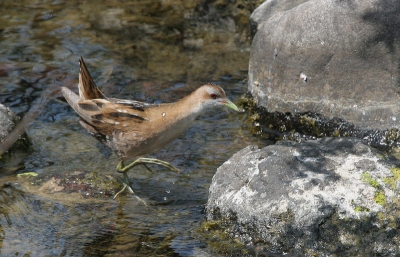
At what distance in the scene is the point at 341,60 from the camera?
6355 mm

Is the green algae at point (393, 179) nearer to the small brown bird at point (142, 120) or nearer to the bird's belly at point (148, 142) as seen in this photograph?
the small brown bird at point (142, 120)

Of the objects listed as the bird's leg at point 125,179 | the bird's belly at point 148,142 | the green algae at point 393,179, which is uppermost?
the green algae at point 393,179

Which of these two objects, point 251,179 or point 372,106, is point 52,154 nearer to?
point 251,179

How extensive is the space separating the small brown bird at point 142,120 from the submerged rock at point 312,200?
37.2 inches

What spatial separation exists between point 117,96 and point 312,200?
3852 millimetres

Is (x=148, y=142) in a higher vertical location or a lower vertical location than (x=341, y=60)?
lower

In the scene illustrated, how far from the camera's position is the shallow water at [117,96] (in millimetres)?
4908

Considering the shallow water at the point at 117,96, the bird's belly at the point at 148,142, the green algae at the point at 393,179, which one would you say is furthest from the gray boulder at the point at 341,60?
the green algae at the point at 393,179

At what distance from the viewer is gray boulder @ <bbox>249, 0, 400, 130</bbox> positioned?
6254mm

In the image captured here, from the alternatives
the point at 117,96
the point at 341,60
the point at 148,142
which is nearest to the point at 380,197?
the point at 148,142

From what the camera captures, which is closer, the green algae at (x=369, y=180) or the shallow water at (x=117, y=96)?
the green algae at (x=369, y=180)

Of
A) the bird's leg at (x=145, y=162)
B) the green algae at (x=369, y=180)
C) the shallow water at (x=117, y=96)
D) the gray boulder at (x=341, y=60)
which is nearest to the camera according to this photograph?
the green algae at (x=369, y=180)

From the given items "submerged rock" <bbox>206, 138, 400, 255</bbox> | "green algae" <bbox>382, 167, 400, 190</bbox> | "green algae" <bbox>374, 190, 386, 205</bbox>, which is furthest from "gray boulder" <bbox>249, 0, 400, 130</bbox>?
"green algae" <bbox>374, 190, 386, 205</bbox>

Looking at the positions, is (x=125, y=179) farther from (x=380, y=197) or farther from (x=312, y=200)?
(x=380, y=197)
